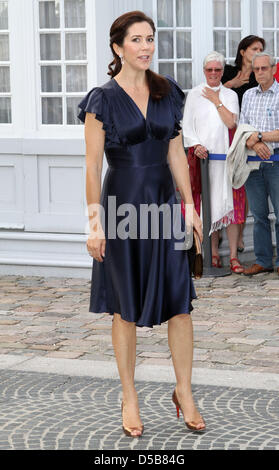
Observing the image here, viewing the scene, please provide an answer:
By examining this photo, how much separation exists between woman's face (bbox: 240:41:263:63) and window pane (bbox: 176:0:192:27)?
655 mm

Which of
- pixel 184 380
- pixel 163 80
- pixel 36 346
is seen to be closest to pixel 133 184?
pixel 163 80

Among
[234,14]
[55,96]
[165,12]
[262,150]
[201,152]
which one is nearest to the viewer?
[262,150]

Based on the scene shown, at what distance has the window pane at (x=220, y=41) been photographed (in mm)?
9883

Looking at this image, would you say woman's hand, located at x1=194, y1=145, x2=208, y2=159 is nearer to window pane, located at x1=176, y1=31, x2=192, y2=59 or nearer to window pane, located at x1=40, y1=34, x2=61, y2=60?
window pane, located at x1=176, y1=31, x2=192, y2=59

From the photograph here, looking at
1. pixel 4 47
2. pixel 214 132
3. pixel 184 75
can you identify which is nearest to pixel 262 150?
pixel 214 132

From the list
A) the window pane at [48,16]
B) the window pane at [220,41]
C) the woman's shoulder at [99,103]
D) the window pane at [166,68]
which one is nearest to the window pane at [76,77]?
the window pane at [48,16]

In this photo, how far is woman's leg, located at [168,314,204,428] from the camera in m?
4.90

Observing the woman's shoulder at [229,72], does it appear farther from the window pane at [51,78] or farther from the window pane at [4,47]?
the window pane at [4,47]

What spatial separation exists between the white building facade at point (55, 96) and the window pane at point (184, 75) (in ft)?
0.04

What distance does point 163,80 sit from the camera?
16.3ft

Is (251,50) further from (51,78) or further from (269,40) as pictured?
(51,78)

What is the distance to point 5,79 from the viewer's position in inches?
384

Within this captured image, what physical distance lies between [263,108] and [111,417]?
14.3 feet

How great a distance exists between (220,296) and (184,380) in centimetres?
340
